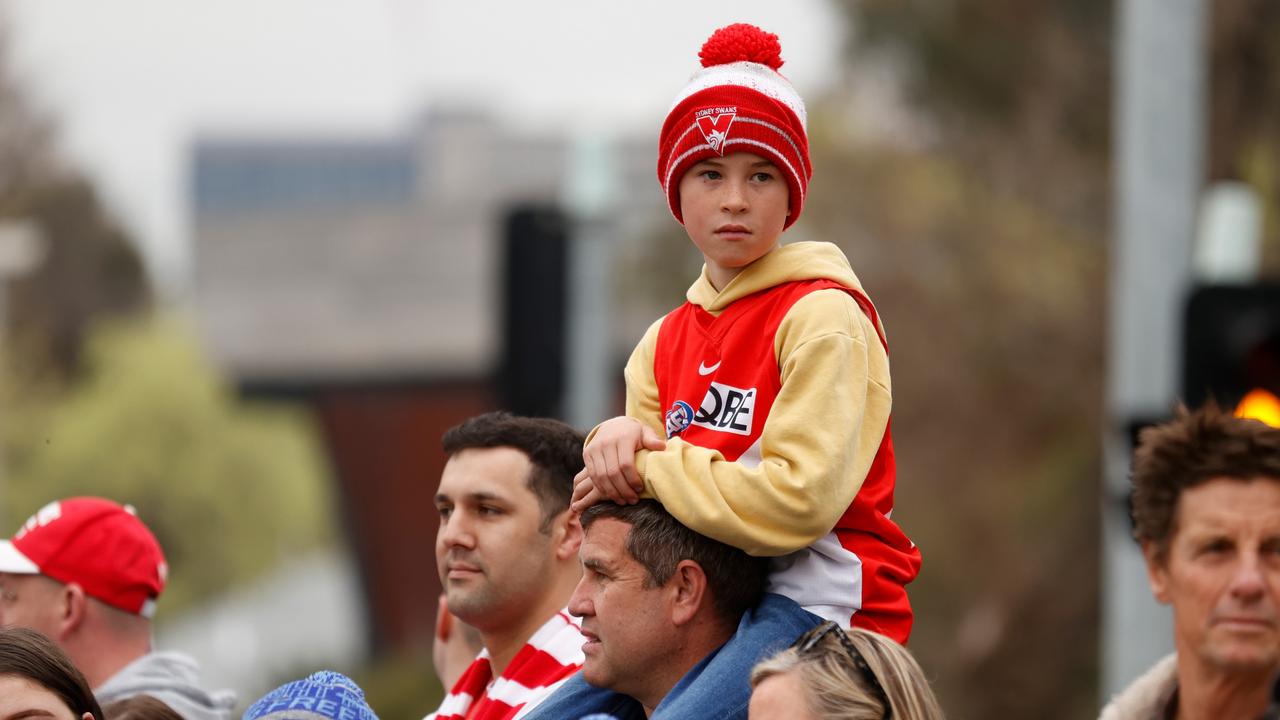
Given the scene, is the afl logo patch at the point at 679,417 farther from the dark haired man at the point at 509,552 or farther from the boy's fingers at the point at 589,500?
the dark haired man at the point at 509,552

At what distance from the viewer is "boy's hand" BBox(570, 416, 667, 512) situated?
4223 mm

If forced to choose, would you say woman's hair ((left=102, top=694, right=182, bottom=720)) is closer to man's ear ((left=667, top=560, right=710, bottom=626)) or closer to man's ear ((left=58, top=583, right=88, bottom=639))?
man's ear ((left=58, top=583, right=88, bottom=639))

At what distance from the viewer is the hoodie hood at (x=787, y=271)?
4.38 m

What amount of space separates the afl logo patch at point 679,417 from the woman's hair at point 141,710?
210cm

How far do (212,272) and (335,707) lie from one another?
34.1 meters

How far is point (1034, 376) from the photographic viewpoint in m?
26.2

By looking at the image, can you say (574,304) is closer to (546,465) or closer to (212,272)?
(546,465)

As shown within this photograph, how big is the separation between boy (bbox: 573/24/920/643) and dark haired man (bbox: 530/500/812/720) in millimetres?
69

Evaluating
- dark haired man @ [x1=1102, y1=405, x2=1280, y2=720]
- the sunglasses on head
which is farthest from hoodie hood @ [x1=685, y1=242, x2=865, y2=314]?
dark haired man @ [x1=1102, y1=405, x2=1280, y2=720]

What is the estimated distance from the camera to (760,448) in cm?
421

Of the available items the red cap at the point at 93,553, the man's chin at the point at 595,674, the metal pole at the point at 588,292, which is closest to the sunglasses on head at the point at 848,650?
the man's chin at the point at 595,674

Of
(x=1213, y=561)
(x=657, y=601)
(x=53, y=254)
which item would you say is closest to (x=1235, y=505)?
(x=1213, y=561)

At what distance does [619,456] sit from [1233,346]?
3.29 meters

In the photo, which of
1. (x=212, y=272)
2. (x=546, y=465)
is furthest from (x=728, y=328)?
(x=212, y=272)
